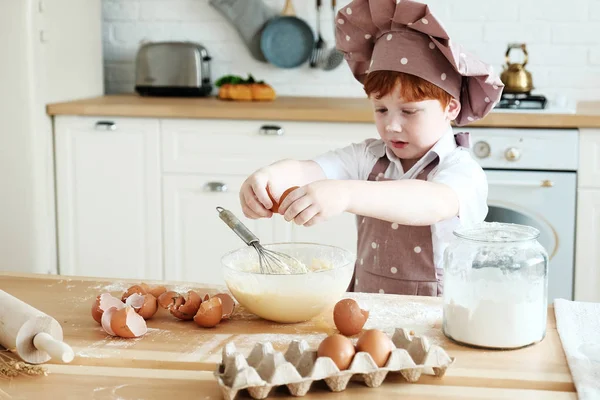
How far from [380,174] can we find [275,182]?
0.95ft

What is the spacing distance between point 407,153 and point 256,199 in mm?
426

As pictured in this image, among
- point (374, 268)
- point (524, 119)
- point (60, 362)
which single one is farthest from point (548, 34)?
point (60, 362)

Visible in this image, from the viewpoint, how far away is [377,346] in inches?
41.2

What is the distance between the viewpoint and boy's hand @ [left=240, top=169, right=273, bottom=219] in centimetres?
139

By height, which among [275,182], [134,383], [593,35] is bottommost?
[134,383]

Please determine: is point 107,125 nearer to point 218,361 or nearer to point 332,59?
point 332,59

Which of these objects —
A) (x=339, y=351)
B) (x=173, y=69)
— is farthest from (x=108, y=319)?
(x=173, y=69)

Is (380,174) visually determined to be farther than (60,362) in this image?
Yes

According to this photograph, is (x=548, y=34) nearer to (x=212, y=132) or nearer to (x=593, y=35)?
(x=593, y=35)

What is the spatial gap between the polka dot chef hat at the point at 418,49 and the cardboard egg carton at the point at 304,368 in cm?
65

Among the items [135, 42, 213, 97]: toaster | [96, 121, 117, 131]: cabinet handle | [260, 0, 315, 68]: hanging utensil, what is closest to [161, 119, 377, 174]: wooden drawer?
[96, 121, 117, 131]: cabinet handle

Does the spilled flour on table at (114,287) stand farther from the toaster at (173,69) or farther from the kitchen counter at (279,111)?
the toaster at (173,69)

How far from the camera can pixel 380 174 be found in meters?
1.79

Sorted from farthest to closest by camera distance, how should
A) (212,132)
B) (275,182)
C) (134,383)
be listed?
1. (212,132)
2. (275,182)
3. (134,383)
